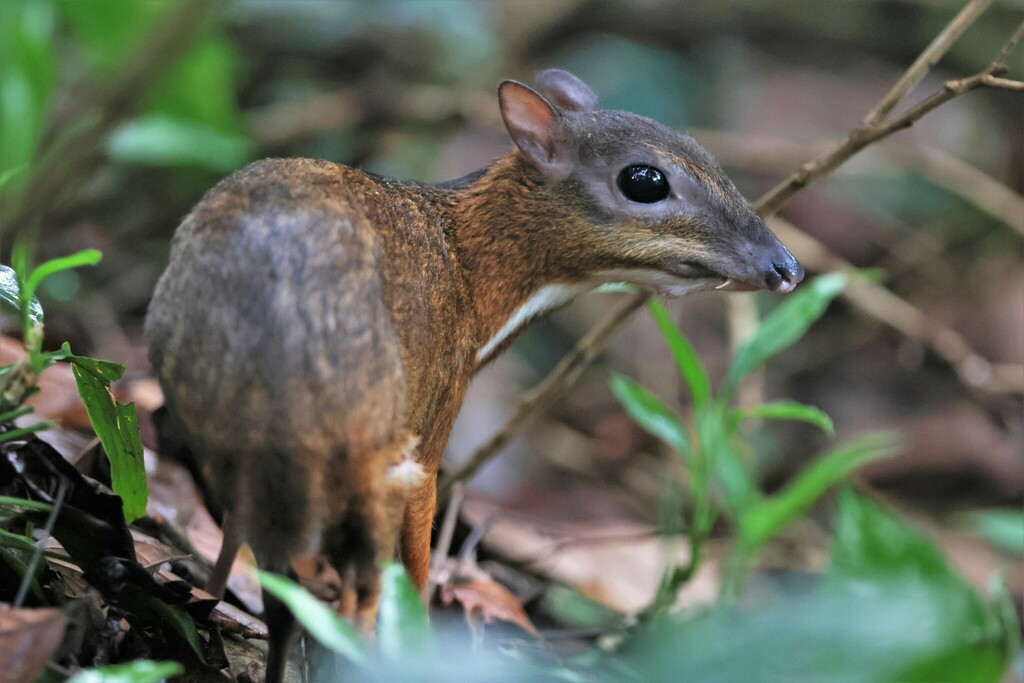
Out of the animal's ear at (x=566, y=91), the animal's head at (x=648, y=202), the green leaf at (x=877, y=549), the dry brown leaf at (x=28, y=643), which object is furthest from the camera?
the animal's ear at (x=566, y=91)

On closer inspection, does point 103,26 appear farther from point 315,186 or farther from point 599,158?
point 315,186

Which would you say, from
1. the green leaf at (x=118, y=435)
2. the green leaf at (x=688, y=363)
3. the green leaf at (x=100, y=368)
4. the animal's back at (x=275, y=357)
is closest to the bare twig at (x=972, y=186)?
the green leaf at (x=688, y=363)

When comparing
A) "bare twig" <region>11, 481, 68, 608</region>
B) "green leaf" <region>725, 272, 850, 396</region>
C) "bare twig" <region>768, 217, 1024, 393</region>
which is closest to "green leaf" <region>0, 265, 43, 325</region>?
"bare twig" <region>11, 481, 68, 608</region>

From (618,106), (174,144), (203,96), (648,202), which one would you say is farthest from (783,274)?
(618,106)

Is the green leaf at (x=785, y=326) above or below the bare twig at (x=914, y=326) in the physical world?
below

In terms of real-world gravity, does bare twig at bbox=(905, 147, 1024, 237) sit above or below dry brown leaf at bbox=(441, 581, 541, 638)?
above

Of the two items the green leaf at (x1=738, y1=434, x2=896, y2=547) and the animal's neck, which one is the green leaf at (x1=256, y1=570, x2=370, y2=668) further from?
the green leaf at (x1=738, y1=434, x2=896, y2=547)

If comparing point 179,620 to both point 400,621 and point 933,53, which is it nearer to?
point 400,621

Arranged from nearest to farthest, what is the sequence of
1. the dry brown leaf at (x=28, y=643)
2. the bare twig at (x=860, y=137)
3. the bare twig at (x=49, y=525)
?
the dry brown leaf at (x=28, y=643), the bare twig at (x=49, y=525), the bare twig at (x=860, y=137)

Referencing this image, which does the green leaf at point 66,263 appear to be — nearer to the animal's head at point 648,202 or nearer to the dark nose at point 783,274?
the animal's head at point 648,202
